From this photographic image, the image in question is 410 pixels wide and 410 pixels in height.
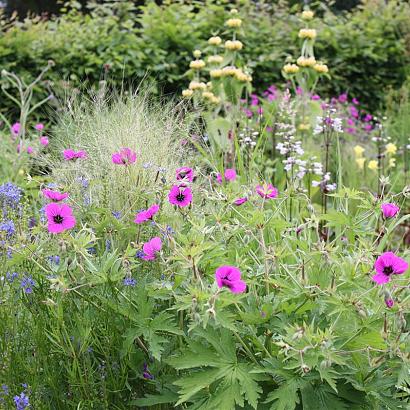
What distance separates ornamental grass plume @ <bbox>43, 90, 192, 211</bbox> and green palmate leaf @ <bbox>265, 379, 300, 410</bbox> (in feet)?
2.82

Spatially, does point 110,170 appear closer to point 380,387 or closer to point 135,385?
point 135,385

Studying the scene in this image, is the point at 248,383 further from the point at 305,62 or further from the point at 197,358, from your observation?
the point at 305,62

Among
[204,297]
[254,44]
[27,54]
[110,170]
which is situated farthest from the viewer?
[254,44]

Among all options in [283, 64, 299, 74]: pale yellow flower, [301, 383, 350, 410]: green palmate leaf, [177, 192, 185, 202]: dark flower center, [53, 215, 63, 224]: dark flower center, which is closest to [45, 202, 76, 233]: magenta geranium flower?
[53, 215, 63, 224]: dark flower center

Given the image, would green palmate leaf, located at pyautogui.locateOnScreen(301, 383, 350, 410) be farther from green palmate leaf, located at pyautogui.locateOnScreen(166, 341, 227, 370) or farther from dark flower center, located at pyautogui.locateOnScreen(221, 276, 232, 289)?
dark flower center, located at pyautogui.locateOnScreen(221, 276, 232, 289)

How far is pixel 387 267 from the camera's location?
166cm

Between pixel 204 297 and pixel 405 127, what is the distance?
203 inches

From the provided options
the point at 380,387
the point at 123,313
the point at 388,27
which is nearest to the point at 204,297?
the point at 123,313

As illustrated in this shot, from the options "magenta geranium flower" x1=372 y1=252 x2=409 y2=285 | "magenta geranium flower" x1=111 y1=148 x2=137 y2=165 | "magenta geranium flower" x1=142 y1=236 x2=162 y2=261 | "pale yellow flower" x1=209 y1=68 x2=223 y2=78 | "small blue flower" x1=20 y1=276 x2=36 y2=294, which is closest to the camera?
"magenta geranium flower" x1=372 y1=252 x2=409 y2=285

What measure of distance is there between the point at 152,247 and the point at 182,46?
19.3 feet

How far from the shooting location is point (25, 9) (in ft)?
59.2

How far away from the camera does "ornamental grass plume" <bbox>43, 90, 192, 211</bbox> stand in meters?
2.56

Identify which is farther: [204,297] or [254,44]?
[254,44]

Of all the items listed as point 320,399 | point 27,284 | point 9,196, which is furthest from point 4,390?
point 320,399
